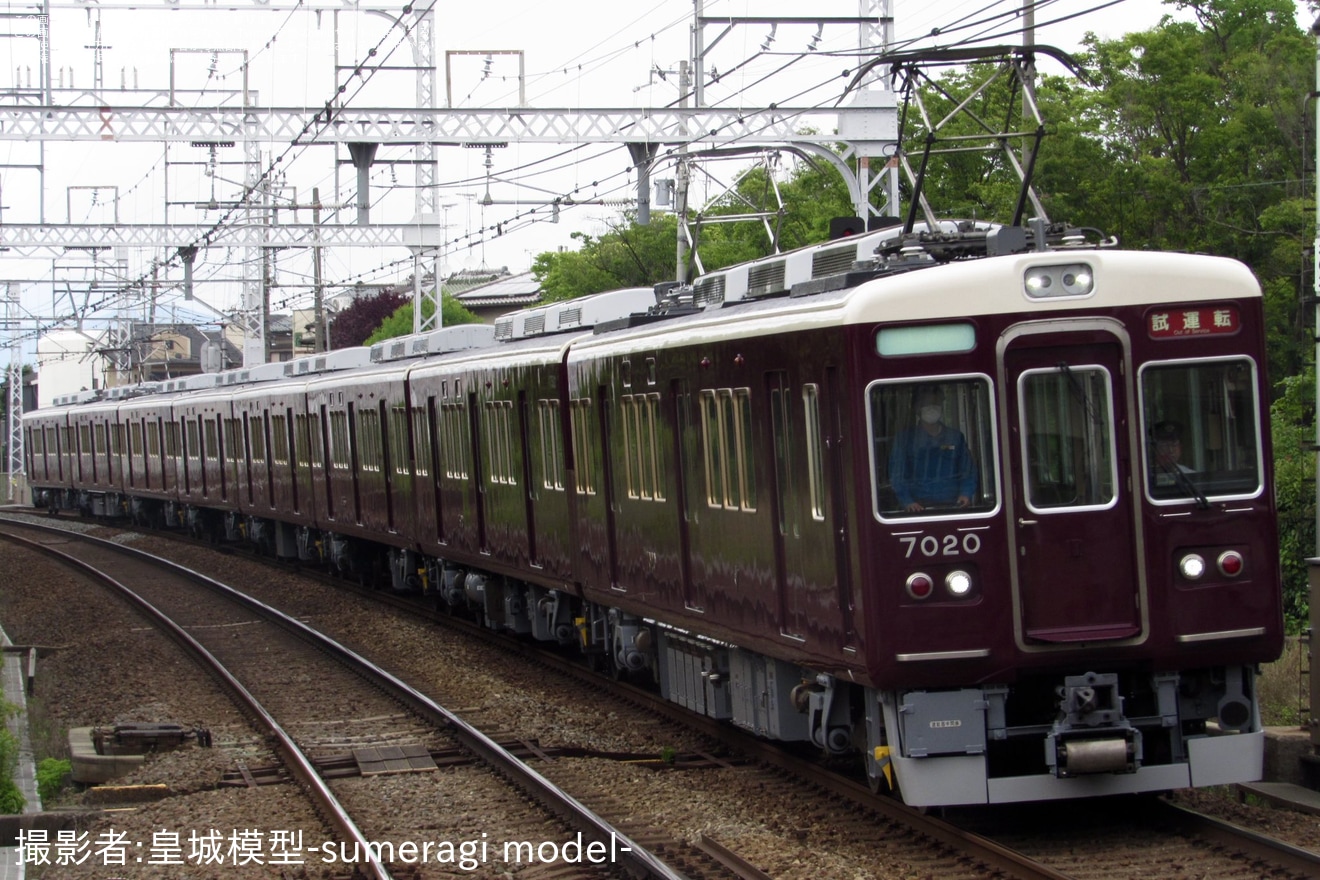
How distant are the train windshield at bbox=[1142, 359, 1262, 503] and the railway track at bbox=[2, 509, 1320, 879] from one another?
148 cm

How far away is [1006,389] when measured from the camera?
802 centimetres

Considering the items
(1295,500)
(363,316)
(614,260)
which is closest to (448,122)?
(1295,500)

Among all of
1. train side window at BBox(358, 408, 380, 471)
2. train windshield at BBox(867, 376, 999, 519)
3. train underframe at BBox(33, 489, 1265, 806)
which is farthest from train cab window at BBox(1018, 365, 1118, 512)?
train side window at BBox(358, 408, 380, 471)

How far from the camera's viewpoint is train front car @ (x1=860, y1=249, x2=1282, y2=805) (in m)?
7.98

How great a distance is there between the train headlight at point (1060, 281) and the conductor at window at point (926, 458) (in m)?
0.63

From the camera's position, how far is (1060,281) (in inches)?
319

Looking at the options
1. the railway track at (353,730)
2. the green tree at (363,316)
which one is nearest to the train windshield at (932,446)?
the railway track at (353,730)

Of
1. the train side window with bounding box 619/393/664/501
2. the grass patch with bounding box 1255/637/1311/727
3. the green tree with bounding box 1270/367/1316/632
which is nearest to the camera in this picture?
the grass patch with bounding box 1255/637/1311/727

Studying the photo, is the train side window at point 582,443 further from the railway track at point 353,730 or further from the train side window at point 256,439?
the train side window at point 256,439

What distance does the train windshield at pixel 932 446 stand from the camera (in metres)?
8.04

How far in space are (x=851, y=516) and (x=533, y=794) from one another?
9.28 feet

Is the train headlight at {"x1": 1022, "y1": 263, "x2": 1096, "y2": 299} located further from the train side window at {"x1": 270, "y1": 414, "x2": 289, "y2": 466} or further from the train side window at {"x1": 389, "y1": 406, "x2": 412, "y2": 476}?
the train side window at {"x1": 270, "y1": 414, "x2": 289, "y2": 466}

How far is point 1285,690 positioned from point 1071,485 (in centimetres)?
419

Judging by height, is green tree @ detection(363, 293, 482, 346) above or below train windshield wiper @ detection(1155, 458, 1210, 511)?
above
